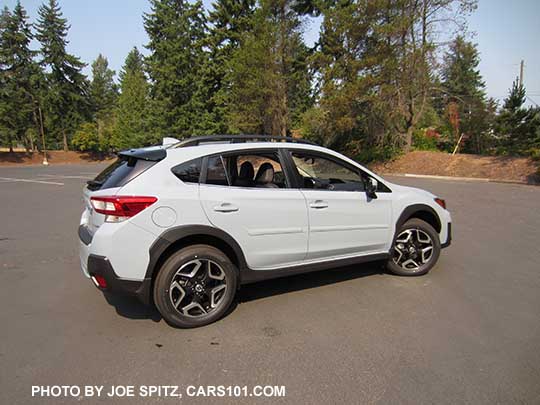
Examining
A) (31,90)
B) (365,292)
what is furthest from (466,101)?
(31,90)

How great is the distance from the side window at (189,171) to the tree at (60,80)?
5112 centimetres

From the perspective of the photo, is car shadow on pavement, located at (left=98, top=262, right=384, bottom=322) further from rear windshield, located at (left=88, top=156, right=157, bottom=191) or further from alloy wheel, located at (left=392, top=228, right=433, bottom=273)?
rear windshield, located at (left=88, top=156, right=157, bottom=191)

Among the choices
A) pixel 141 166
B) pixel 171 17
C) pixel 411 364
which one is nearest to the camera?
pixel 411 364

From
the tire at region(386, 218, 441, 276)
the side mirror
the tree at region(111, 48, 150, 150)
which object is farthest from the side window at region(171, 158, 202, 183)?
the tree at region(111, 48, 150, 150)

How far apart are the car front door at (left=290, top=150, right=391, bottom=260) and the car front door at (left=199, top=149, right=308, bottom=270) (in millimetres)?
148

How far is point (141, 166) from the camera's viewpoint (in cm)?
277

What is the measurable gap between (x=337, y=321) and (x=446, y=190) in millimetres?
10592

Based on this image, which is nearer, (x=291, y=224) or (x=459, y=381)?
(x=459, y=381)

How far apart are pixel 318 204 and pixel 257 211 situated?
69cm

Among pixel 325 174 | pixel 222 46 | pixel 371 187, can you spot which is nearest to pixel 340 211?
pixel 371 187

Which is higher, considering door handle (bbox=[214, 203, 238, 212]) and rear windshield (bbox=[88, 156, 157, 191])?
rear windshield (bbox=[88, 156, 157, 191])

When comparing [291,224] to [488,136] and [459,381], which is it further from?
[488,136]

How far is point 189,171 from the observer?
2836 mm

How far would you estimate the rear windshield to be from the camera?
8.94 ft
